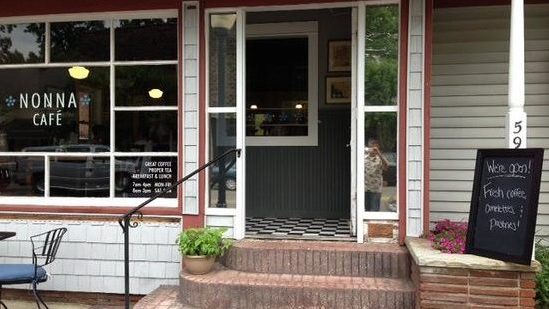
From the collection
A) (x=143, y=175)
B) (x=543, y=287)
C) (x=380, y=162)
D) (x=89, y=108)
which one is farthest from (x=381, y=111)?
(x=89, y=108)

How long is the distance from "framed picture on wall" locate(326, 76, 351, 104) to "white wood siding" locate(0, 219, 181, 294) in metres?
2.94

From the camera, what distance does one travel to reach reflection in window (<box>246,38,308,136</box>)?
7617mm

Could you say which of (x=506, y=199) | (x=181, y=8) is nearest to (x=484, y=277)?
(x=506, y=199)

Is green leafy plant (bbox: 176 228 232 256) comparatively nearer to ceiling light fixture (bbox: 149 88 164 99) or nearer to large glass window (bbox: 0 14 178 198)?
large glass window (bbox: 0 14 178 198)

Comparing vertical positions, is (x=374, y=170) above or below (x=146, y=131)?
below

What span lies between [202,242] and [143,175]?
1308 mm

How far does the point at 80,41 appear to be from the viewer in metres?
6.11

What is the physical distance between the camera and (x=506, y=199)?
13.8 ft

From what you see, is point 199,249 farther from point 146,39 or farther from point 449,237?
point 146,39

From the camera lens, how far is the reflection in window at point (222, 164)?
5.66m

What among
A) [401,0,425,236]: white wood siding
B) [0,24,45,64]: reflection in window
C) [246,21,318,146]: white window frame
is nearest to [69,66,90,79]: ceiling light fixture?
[0,24,45,64]: reflection in window

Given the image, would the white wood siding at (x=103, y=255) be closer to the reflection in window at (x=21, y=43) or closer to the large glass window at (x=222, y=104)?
the large glass window at (x=222, y=104)

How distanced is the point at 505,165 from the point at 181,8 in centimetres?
348

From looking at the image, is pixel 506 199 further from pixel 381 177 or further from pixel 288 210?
pixel 288 210
